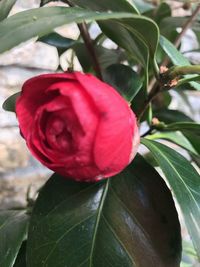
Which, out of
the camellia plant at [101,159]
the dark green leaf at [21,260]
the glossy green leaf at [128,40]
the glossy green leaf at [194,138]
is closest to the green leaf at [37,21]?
the camellia plant at [101,159]

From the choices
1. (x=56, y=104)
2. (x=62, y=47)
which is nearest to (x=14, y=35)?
(x=56, y=104)

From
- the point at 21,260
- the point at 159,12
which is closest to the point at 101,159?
the point at 21,260

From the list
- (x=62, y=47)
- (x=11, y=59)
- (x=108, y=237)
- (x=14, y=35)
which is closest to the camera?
(x=14, y=35)

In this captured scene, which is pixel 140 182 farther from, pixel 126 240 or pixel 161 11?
pixel 161 11

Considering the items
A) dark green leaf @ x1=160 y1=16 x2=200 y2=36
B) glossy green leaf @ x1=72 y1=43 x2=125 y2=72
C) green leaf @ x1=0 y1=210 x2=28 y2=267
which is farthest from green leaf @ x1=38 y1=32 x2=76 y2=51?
green leaf @ x1=0 y1=210 x2=28 y2=267

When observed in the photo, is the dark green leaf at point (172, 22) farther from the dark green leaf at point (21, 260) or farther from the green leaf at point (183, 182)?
the dark green leaf at point (21, 260)

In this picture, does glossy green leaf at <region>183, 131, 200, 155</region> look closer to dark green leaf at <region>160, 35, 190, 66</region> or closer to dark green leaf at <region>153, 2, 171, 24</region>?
dark green leaf at <region>160, 35, 190, 66</region>

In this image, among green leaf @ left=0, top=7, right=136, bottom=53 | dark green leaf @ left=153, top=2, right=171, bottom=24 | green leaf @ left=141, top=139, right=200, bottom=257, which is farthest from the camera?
dark green leaf @ left=153, top=2, right=171, bottom=24
